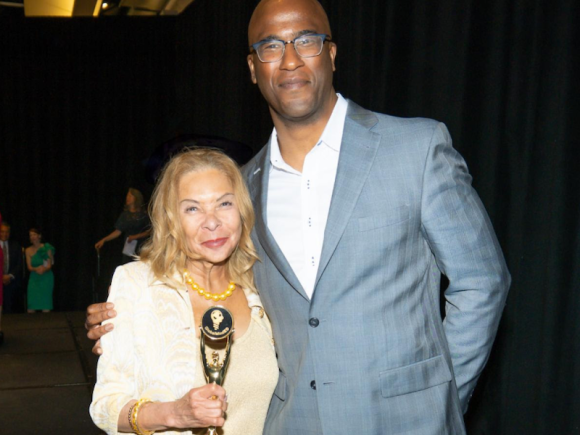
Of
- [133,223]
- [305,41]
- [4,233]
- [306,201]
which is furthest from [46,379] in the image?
[305,41]

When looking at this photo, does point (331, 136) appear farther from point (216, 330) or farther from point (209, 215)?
point (216, 330)

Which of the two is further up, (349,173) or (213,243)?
(349,173)

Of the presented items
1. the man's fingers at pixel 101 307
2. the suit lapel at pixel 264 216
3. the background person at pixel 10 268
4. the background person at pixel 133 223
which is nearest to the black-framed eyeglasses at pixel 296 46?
the suit lapel at pixel 264 216

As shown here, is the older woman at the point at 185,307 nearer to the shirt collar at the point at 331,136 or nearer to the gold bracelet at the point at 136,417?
the gold bracelet at the point at 136,417

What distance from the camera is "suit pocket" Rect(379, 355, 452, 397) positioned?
1.74 meters

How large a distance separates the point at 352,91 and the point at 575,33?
1.80 meters

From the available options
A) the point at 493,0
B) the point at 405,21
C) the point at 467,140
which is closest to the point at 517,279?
the point at 467,140

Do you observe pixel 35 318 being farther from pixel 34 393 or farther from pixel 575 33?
pixel 575 33

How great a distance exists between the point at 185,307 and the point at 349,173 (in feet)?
1.92

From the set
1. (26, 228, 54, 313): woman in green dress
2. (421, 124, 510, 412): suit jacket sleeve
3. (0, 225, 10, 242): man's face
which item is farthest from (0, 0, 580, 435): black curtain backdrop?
(26, 228, 54, 313): woman in green dress

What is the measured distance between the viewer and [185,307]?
1929 millimetres

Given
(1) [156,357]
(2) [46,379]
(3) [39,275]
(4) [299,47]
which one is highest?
(4) [299,47]

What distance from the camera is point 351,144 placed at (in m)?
1.86

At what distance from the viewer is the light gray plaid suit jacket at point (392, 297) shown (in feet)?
5.72
